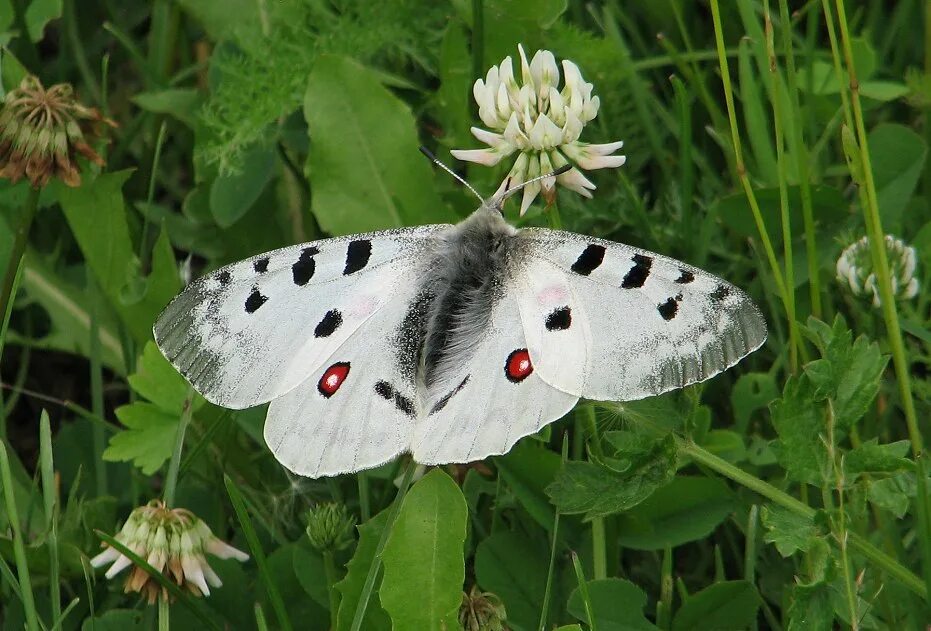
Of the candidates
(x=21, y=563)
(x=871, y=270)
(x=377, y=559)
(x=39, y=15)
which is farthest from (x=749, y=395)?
(x=39, y=15)

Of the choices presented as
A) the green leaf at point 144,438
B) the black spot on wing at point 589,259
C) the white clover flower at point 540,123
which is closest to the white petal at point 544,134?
the white clover flower at point 540,123

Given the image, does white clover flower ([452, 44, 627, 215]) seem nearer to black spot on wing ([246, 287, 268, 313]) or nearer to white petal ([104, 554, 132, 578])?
black spot on wing ([246, 287, 268, 313])

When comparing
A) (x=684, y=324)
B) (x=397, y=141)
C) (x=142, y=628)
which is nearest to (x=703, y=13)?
(x=397, y=141)

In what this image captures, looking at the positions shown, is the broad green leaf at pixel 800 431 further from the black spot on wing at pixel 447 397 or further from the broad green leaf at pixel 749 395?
the broad green leaf at pixel 749 395

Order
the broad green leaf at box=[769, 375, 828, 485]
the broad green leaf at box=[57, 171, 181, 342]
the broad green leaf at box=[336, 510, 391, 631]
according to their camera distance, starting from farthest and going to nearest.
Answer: the broad green leaf at box=[57, 171, 181, 342] → the broad green leaf at box=[336, 510, 391, 631] → the broad green leaf at box=[769, 375, 828, 485]

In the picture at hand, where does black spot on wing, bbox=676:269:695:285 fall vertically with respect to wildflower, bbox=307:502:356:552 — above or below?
above

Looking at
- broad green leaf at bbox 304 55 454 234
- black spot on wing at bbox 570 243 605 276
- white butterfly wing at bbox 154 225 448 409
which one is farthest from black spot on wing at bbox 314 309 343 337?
broad green leaf at bbox 304 55 454 234

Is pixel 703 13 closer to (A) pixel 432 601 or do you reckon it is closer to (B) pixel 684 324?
(B) pixel 684 324
